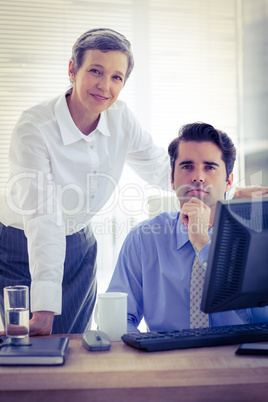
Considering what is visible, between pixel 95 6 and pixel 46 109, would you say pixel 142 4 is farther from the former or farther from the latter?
pixel 46 109

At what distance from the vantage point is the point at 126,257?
162 centimetres

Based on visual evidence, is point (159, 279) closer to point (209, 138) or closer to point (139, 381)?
point (209, 138)

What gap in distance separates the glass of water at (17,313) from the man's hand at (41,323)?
150mm

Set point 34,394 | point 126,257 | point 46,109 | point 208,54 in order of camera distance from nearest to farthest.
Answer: point 34,394 → point 126,257 → point 46,109 → point 208,54

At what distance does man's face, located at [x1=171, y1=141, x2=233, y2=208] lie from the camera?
5.54 ft

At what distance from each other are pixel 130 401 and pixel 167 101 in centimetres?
308

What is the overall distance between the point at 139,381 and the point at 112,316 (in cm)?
33

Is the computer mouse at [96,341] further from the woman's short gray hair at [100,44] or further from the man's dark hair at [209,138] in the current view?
the woman's short gray hair at [100,44]

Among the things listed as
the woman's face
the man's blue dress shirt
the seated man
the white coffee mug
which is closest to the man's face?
the seated man

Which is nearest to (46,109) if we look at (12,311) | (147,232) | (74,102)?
(74,102)

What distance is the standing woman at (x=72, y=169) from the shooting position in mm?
1570

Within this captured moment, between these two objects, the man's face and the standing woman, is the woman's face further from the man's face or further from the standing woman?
the man's face

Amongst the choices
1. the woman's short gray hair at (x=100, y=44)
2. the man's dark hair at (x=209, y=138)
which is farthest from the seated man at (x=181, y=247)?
the woman's short gray hair at (x=100, y=44)

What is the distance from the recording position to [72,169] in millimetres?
1956
